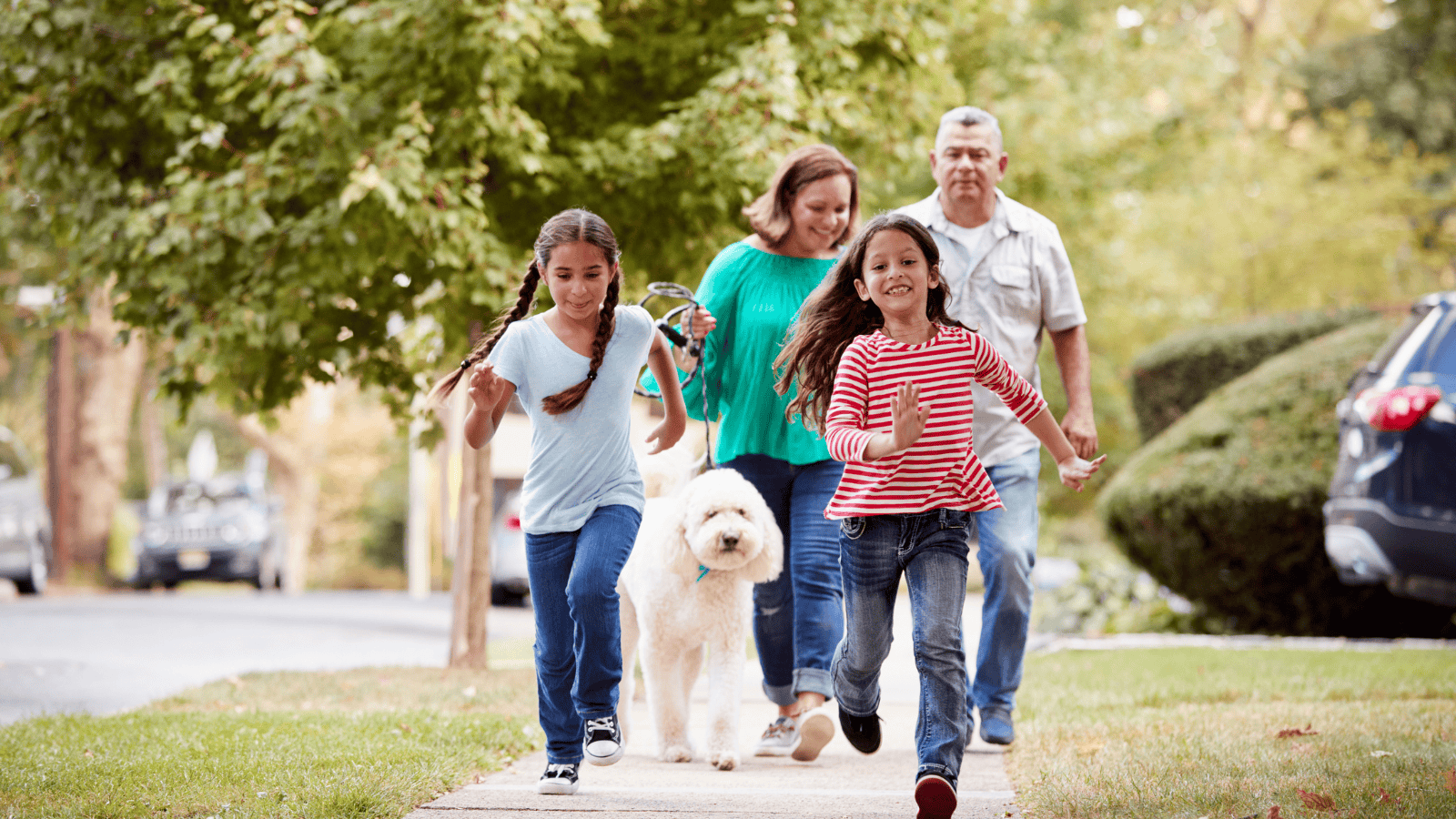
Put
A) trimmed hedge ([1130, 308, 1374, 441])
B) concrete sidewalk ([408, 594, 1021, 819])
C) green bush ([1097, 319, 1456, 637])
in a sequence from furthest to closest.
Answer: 1. trimmed hedge ([1130, 308, 1374, 441])
2. green bush ([1097, 319, 1456, 637])
3. concrete sidewalk ([408, 594, 1021, 819])

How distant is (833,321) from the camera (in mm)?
4262

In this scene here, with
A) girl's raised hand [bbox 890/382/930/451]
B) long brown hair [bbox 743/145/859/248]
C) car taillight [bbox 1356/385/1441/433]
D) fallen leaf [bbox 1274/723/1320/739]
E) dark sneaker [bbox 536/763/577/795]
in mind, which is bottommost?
dark sneaker [bbox 536/763/577/795]

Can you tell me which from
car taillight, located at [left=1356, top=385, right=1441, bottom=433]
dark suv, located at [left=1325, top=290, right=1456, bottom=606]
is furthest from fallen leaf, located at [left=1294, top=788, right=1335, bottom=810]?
car taillight, located at [left=1356, top=385, right=1441, bottom=433]

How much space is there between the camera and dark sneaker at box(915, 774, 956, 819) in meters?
3.61

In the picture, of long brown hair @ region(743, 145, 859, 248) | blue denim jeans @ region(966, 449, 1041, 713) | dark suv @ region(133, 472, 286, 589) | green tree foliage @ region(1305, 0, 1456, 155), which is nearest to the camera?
blue denim jeans @ region(966, 449, 1041, 713)

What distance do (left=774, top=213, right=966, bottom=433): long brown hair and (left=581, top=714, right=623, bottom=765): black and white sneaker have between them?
3.69 ft

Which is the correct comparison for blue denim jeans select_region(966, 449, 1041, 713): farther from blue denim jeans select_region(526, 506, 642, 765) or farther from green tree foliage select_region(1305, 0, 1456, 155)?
green tree foliage select_region(1305, 0, 1456, 155)

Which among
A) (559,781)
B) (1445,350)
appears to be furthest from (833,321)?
(1445,350)

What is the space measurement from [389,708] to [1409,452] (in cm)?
544

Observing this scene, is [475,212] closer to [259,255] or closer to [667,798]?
[259,255]

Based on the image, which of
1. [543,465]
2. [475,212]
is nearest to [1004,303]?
[543,465]

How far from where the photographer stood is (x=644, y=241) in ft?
27.4

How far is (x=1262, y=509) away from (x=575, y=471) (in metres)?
6.84

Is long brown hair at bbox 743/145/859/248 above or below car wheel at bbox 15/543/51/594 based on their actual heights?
above
